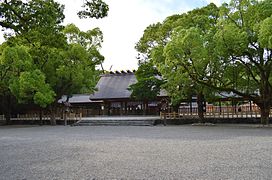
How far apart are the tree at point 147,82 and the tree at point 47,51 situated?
4.27m

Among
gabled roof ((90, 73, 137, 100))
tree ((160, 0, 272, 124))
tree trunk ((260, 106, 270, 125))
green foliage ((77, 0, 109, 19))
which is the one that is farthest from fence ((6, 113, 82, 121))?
green foliage ((77, 0, 109, 19))

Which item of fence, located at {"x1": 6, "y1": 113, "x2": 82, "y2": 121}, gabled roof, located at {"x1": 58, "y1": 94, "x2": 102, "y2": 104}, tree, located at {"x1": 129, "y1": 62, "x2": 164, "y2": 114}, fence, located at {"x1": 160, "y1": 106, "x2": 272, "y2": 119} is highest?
tree, located at {"x1": 129, "y1": 62, "x2": 164, "y2": 114}

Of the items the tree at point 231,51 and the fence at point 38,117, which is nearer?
the tree at point 231,51

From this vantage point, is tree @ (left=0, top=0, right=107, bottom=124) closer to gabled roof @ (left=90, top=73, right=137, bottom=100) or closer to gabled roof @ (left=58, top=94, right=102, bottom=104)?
gabled roof @ (left=90, top=73, right=137, bottom=100)

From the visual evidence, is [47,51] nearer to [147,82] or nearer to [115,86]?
[147,82]

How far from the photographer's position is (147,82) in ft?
85.6

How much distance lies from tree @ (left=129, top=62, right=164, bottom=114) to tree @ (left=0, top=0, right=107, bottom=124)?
14.0 feet

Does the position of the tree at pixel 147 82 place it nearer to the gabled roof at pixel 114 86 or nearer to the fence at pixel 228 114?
the fence at pixel 228 114

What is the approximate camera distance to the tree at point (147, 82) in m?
25.5

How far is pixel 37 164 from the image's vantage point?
6.74 meters

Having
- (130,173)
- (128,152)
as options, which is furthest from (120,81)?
(130,173)

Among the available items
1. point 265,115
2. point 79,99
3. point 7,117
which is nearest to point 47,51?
point 265,115

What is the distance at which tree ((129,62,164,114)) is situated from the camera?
25500mm

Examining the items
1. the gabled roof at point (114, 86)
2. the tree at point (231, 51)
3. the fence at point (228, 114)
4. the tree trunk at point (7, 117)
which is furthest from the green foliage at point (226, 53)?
the tree trunk at point (7, 117)
